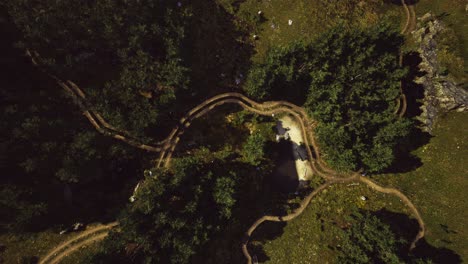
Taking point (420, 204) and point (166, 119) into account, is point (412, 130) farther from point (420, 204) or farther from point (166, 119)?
point (166, 119)

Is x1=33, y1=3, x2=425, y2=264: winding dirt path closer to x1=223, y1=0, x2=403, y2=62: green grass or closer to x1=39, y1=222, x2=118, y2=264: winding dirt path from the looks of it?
x1=39, y1=222, x2=118, y2=264: winding dirt path

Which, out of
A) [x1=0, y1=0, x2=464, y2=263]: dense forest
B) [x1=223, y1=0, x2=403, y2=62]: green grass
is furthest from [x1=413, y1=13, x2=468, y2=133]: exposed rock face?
[x1=0, y1=0, x2=464, y2=263]: dense forest

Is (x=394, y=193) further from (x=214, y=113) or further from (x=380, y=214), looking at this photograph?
(x=214, y=113)

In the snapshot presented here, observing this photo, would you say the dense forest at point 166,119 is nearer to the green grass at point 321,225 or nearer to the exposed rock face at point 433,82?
the green grass at point 321,225

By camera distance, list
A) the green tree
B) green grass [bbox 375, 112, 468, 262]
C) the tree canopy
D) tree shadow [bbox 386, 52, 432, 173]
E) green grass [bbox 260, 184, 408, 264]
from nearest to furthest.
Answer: the green tree → green grass [bbox 375, 112, 468, 262] → green grass [bbox 260, 184, 408, 264] → the tree canopy → tree shadow [bbox 386, 52, 432, 173]

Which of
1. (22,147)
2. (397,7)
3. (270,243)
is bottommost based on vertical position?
(270,243)

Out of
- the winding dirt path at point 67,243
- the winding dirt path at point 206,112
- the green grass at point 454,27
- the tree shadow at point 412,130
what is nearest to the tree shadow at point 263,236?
the winding dirt path at point 206,112

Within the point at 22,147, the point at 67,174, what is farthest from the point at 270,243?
the point at 22,147
